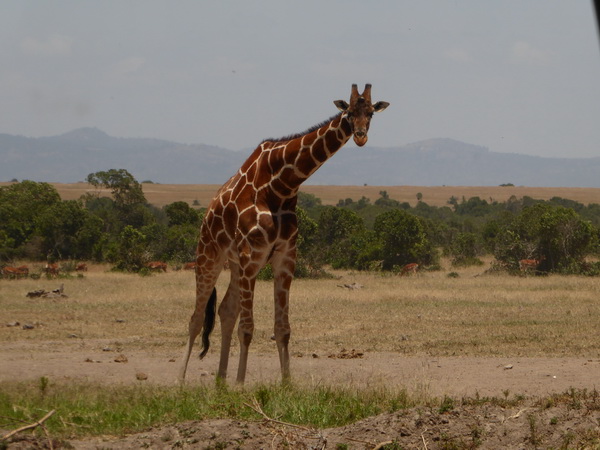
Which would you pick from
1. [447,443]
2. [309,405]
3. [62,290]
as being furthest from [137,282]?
[447,443]

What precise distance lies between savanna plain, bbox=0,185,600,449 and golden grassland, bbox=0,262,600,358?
5 centimetres

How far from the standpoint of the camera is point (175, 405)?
7688mm

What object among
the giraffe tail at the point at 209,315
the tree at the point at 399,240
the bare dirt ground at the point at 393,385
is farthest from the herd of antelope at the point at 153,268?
the giraffe tail at the point at 209,315

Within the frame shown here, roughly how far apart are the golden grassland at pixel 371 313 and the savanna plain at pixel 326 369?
0.05 m

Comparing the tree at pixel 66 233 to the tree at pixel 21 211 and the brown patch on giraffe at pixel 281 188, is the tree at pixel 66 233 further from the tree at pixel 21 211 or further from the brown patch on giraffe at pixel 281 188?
the brown patch on giraffe at pixel 281 188

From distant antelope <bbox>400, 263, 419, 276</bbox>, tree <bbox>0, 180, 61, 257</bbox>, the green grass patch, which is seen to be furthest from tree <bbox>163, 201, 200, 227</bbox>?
the green grass patch

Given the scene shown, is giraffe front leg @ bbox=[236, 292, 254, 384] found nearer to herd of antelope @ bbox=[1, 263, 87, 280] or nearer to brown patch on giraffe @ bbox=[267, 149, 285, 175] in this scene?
brown patch on giraffe @ bbox=[267, 149, 285, 175]

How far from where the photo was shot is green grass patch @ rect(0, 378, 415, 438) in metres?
7.12

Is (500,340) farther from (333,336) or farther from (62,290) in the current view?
(62,290)

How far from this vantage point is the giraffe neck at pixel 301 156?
31.0 feet

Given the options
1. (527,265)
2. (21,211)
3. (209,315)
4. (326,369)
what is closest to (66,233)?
(21,211)

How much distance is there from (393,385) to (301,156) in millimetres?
2762

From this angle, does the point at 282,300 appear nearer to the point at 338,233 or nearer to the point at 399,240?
the point at 399,240

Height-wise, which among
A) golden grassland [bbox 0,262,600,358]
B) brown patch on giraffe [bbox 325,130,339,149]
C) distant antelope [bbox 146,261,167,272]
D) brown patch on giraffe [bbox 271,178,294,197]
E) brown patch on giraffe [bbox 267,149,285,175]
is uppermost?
brown patch on giraffe [bbox 325,130,339,149]
